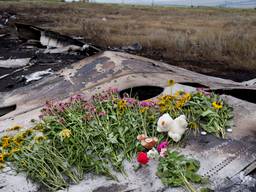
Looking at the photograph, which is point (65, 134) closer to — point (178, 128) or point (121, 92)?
point (178, 128)

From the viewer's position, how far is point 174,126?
3.32 m

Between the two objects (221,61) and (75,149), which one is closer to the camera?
(75,149)

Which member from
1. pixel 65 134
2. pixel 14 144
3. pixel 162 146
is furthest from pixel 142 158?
pixel 14 144

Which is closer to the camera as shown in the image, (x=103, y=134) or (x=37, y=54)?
(x=103, y=134)

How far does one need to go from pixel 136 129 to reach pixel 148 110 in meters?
0.37

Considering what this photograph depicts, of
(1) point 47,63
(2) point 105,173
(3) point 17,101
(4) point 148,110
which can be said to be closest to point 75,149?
(2) point 105,173

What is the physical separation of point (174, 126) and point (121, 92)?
5.65 feet

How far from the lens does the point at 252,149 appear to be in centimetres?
320

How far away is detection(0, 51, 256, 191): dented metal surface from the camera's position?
2.93 metres

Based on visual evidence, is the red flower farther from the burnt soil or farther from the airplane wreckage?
the burnt soil

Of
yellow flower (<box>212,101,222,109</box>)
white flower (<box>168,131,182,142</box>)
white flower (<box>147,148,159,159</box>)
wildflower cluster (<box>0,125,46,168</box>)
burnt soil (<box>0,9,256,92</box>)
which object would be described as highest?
yellow flower (<box>212,101,222,109</box>)

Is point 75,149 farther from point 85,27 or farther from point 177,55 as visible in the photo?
point 85,27

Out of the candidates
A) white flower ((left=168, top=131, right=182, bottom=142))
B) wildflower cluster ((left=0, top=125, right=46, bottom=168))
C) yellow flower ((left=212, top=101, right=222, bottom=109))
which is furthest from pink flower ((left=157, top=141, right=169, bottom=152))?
wildflower cluster ((left=0, top=125, right=46, bottom=168))

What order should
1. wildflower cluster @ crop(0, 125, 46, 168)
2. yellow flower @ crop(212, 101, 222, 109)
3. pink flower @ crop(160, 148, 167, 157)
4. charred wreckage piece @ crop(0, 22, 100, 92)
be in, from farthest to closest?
charred wreckage piece @ crop(0, 22, 100, 92)
yellow flower @ crop(212, 101, 222, 109)
wildflower cluster @ crop(0, 125, 46, 168)
pink flower @ crop(160, 148, 167, 157)
